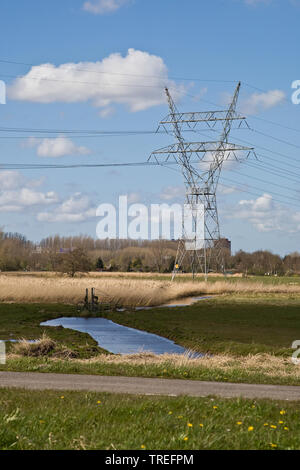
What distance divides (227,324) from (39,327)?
11283mm

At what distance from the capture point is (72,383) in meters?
14.4

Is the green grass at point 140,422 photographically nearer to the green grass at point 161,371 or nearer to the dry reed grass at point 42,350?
the green grass at point 161,371

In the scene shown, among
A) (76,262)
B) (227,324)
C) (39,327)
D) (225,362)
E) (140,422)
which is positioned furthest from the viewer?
(76,262)

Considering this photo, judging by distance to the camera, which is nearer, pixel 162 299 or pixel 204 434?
pixel 204 434

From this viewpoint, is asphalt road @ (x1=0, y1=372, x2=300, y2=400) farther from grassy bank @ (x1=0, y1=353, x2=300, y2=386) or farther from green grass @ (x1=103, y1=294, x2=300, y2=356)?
green grass @ (x1=103, y1=294, x2=300, y2=356)

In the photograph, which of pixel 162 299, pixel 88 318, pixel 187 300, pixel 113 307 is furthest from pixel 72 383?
pixel 187 300

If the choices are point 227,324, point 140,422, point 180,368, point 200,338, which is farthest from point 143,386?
point 227,324

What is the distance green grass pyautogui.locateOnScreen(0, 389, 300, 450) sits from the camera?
27.5ft

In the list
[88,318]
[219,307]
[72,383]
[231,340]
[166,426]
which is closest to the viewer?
[166,426]

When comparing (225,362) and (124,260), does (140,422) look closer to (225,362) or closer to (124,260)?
(225,362)

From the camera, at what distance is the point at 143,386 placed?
47.0 feet

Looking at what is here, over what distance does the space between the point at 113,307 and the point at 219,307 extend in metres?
7.98
